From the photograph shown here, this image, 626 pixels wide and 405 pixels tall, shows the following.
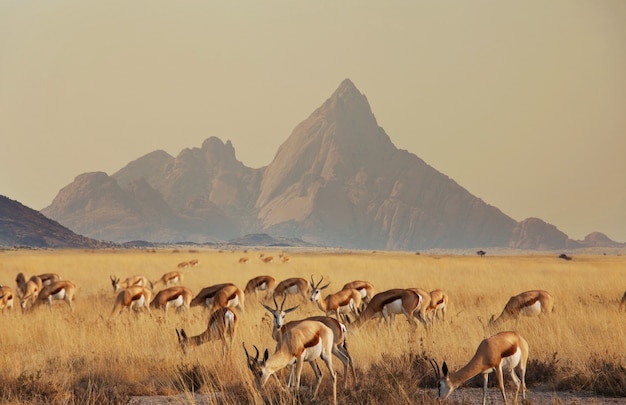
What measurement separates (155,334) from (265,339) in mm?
3009

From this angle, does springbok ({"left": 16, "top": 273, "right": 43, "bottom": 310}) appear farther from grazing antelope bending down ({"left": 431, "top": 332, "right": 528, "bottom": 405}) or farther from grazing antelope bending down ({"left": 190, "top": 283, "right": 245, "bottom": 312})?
grazing antelope bending down ({"left": 431, "top": 332, "right": 528, "bottom": 405})

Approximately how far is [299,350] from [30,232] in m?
147

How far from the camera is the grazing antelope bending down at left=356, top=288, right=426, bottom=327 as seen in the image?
16828 mm

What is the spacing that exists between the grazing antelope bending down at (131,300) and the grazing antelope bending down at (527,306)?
383 inches

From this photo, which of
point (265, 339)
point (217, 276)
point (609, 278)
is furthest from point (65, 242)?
point (265, 339)

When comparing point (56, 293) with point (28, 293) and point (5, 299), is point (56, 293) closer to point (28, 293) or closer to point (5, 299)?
point (5, 299)

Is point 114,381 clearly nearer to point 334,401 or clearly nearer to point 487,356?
point 334,401

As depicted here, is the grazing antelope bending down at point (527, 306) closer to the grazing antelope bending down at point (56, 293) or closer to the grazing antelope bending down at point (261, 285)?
the grazing antelope bending down at point (261, 285)

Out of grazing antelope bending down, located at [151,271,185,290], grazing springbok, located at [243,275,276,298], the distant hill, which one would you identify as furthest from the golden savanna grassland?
the distant hill

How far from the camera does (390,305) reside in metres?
16.9

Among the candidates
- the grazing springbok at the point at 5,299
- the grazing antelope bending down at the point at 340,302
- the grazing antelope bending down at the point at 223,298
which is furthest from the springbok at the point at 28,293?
the grazing antelope bending down at the point at 340,302

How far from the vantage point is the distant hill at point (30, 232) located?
467 ft

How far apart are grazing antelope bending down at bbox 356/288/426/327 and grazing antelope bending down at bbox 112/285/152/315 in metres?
7.01

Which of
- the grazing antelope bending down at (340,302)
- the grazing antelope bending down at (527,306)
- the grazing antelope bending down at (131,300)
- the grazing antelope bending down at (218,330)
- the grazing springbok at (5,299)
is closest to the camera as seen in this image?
the grazing antelope bending down at (218,330)
